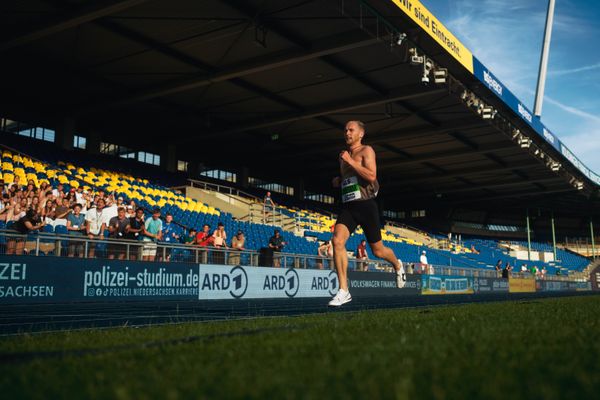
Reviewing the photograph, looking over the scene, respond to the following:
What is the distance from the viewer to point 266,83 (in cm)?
2223

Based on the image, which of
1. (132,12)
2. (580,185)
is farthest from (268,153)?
(580,185)

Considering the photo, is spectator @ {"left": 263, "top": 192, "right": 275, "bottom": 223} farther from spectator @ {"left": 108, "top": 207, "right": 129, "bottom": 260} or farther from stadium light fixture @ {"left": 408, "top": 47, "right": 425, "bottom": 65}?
spectator @ {"left": 108, "top": 207, "right": 129, "bottom": 260}

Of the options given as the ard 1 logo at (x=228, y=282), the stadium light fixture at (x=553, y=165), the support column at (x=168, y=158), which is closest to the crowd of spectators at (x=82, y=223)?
the ard 1 logo at (x=228, y=282)

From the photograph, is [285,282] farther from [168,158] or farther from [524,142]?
[524,142]

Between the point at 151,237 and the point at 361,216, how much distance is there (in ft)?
23.8

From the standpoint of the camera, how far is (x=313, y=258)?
16109mm

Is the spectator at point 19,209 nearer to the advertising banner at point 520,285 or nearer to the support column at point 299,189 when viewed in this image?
the advertising banner at point 520,285

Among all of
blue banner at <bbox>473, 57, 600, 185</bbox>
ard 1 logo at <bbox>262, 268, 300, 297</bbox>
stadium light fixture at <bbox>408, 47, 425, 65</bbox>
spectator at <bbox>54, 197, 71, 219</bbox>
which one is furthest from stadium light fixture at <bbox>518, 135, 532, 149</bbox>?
spectator at <bbox>54, 197, 71, 219</bbox>

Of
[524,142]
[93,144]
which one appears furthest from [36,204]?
[524,142]

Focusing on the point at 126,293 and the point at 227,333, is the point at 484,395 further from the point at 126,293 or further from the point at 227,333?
the point at 126,293

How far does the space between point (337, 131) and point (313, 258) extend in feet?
47.1

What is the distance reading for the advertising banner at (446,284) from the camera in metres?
22.2

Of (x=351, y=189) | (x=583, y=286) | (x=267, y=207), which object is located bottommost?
(x=583, y=286)

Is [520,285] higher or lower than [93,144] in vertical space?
lower
